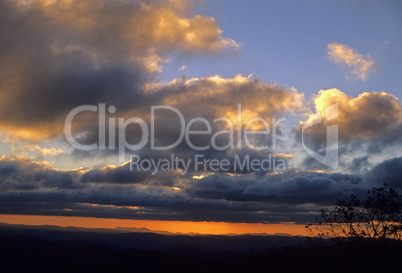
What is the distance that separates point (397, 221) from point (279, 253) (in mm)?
15219

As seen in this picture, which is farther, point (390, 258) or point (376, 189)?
point (376, 189)

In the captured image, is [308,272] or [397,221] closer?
A: [308,272]

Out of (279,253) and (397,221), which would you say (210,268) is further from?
(397,221)

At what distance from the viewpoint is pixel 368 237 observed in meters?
41.9

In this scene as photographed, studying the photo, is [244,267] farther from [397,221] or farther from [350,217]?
[397,221]

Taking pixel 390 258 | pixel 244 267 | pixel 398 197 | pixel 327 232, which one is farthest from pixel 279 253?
pixel 398 197

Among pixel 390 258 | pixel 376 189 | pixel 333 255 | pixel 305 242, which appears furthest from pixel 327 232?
pixel 390 258

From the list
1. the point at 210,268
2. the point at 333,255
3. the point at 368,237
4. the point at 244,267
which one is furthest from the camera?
the point at 210,268

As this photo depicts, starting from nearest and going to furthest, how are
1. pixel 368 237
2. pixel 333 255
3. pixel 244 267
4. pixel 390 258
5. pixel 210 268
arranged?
pixel 390 258 < pixel 333 255 < pixel 244 267 < pixel 368 237 < pixel 210 268

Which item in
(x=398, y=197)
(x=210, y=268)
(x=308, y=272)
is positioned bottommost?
(x=210, y=268)

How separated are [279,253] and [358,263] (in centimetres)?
1133

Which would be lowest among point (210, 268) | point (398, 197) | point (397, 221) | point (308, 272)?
point (210, 268)

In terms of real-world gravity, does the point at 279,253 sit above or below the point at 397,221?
below

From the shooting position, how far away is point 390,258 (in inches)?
1236
